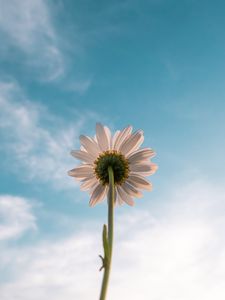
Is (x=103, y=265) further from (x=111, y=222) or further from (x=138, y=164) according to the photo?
(x=138, y=164)

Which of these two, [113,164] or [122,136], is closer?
[122,136]

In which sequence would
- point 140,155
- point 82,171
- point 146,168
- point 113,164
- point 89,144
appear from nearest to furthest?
point 146,168
point 89,144
point 140,155
point 82,171
point 113,164

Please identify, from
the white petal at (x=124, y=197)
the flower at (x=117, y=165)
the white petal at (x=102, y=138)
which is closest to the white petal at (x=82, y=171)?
the flower at (x=117, y=165)

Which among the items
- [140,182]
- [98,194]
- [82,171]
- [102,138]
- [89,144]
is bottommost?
[98,194]

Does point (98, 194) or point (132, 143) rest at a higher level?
point (132, 143)

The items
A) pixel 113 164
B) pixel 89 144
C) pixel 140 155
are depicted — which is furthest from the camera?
pixel 113 164

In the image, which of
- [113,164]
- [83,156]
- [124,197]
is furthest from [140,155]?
[83,156]

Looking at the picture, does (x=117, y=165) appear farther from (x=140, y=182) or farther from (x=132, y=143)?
(x=140, y=182)

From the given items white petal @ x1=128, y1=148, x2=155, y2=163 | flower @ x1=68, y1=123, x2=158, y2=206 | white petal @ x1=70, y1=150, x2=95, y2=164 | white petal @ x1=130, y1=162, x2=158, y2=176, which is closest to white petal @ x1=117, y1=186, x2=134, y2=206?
flower @ x1=68, y1=123, x2=158, y2=206

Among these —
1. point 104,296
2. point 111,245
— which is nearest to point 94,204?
point 111,245

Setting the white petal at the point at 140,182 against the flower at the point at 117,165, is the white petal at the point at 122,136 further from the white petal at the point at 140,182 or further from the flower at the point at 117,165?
the white petal at the point at 140,182
